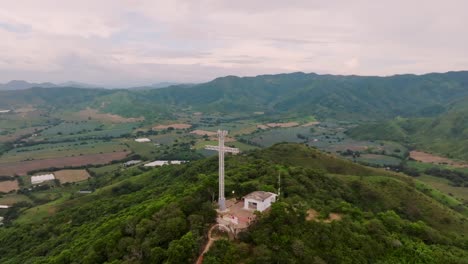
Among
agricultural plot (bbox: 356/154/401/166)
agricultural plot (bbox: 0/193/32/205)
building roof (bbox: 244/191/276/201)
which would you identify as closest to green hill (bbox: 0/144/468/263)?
building roof (bbox: 244/191/276/201)

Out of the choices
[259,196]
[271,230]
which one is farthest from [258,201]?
[271,230]

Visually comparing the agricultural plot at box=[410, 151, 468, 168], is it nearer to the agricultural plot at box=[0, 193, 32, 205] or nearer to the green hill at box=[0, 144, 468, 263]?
the green hill at box=[0, 144, 468, 263]

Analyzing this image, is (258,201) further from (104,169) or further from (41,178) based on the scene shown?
(104,169)

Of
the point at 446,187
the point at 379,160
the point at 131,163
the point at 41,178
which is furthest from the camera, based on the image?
the point at 379,160

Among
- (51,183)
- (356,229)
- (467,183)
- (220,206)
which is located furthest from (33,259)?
(467,183)

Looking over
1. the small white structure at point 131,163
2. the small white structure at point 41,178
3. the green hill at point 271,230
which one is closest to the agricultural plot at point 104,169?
the small white structure at point 131,163

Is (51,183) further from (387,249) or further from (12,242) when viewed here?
(387,249)

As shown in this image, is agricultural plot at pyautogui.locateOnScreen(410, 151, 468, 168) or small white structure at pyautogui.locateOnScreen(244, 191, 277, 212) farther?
agricultural plot at pyautogui.locateOnScreen(410, 151, 468, 168)
